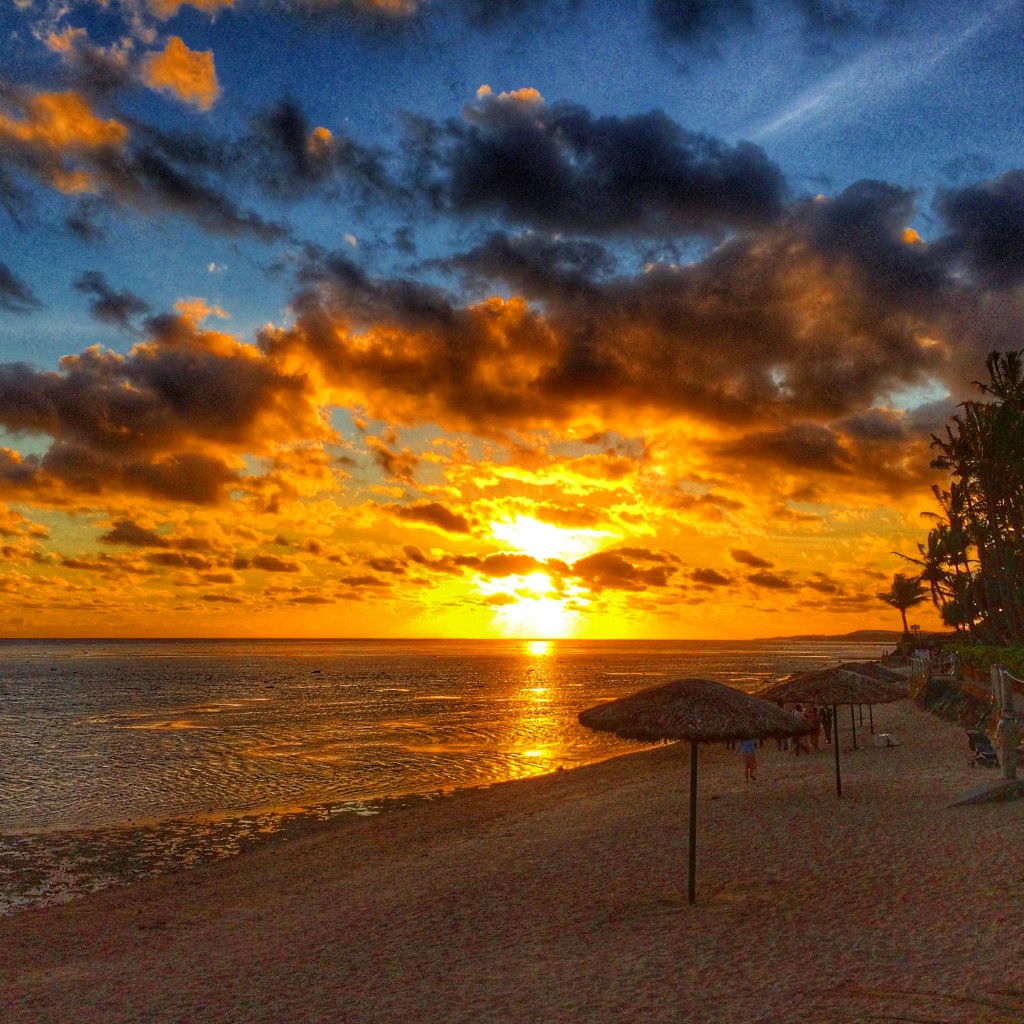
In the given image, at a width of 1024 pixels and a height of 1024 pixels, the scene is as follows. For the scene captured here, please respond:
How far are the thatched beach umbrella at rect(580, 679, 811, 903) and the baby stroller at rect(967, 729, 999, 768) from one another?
1117 centimetres

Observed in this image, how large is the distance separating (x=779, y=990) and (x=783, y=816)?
9552 millimetres

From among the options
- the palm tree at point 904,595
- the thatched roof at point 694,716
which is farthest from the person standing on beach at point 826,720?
the palm tree at point 904,595

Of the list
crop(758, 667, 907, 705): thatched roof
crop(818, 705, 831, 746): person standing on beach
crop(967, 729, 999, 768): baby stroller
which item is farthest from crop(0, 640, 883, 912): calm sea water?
crop(967, 729, 999, 768): baby stroller

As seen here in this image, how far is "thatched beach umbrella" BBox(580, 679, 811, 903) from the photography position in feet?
39.1

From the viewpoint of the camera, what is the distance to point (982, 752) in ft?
68.5

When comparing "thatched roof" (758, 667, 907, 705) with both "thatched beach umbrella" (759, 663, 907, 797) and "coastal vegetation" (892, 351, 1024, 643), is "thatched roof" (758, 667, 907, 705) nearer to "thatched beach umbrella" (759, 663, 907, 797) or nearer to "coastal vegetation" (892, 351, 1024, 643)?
"thatched beach umbrella" (759, 663, 907, 797)

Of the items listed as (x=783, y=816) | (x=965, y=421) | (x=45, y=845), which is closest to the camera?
(x=783, y=816)

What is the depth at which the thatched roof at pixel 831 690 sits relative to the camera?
17594mm

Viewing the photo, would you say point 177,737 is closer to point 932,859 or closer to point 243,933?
point 243,933

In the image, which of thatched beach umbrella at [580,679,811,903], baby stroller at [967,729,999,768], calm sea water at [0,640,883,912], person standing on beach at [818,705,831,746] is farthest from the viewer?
person standing on beach at [818,705,831,746]

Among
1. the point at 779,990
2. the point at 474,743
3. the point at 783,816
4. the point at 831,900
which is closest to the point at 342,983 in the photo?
the point at 779,990

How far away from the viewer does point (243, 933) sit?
13.0 m

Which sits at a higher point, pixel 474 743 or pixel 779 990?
pixel 779 990

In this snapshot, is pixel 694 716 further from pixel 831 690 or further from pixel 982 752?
pixel 982 752
